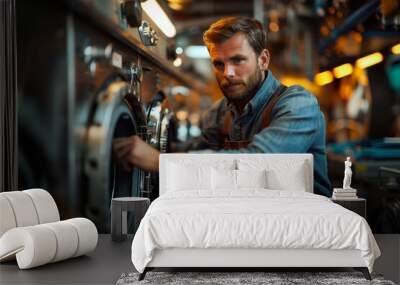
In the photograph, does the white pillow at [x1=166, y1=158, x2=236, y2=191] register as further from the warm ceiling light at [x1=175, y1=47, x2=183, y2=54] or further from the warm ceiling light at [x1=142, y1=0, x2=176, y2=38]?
the warm ceiling light at [x1=142, y1=0, x2=176, y2=38]

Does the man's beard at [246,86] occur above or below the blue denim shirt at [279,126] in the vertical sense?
above

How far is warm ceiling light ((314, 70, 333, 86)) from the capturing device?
6.28m

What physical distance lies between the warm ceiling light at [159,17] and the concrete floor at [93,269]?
2.08 meters

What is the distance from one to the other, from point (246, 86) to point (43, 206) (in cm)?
220

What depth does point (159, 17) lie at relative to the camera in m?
6.23

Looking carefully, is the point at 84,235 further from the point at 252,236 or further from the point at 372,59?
the point at 372,59

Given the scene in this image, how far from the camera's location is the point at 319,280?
4336 millimetres

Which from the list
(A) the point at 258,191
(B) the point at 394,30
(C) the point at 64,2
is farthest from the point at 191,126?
(B) the point at 394,30

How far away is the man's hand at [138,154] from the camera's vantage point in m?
6.31

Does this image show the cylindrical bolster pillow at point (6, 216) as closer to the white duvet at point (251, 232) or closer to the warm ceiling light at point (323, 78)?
the white duvet at point (251, 232)

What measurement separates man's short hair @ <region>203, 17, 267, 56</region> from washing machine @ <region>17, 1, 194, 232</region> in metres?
0.51

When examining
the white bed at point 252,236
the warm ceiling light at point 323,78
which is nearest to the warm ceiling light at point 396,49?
the warm ceiling light at point 323,78

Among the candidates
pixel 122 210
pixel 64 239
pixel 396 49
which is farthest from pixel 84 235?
pixel 396 49

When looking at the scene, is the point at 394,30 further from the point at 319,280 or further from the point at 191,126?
the point at 319,280
